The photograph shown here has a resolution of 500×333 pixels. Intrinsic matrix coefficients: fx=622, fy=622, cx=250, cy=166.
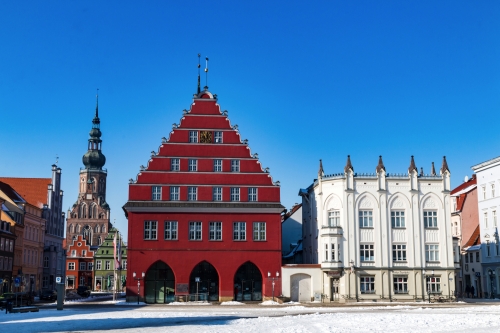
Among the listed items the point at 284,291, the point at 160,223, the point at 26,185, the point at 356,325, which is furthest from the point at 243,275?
the point at 26,185

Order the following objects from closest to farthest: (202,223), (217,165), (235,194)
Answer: (202,223), (235,194), (217,165)

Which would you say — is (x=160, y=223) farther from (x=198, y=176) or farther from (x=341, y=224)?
(x=341, y=224)

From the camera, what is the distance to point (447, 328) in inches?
1190

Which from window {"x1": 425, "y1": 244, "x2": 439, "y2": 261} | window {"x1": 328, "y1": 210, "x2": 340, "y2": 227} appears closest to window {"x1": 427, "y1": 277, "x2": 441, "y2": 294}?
window {"x1": 425, "y1": 244, "x2": 439, "y2": 261}

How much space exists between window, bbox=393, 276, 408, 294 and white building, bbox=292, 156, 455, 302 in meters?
0.09

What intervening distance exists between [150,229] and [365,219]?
20716mm

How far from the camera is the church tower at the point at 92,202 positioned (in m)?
→ 168

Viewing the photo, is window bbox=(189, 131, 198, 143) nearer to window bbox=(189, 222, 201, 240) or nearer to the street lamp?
window bbox=(189, 222, 201, 240)

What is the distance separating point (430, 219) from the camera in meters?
60.5

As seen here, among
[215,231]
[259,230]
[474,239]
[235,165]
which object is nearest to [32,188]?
[215,231]

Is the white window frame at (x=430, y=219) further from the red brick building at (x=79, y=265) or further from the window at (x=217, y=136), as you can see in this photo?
the red brick building at (x=79, y=265)

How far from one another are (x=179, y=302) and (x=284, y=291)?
392 inches

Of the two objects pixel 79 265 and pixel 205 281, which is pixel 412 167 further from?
pixel 79 265

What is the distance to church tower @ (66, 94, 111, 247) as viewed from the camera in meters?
168
